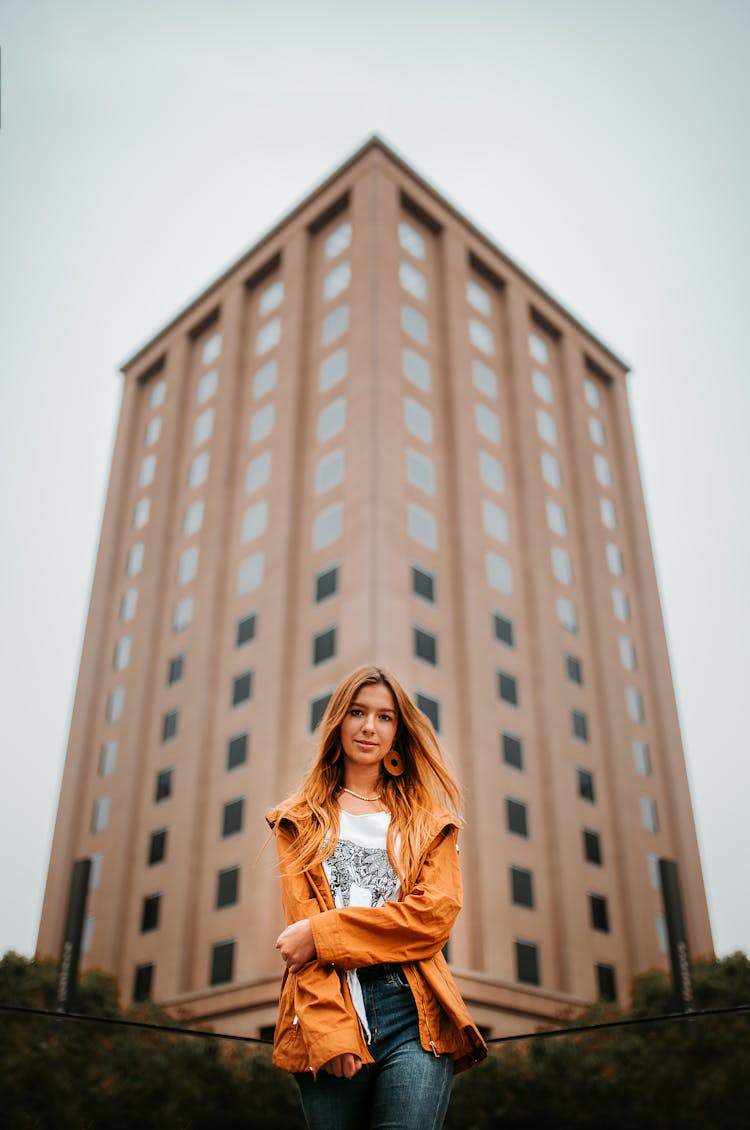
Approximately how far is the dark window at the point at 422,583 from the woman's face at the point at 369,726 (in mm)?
29864

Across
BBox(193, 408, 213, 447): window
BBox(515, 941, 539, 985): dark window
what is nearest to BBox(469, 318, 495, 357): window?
BBox(193, 408, 213, 447): window

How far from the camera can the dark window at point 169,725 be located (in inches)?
1417

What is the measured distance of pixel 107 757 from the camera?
38625mm

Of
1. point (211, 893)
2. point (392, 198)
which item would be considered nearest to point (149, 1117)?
point (211, 893)

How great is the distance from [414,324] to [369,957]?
126 ft

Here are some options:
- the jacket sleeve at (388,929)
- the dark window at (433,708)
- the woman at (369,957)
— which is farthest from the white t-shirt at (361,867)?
the dark window at (433,708)

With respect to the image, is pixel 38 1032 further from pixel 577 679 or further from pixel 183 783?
pixel 577 679

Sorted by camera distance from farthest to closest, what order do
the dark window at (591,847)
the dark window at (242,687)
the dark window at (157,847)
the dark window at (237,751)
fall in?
the dark window at (591,847)
the dark window at (157,847)
the dark window at (242,687)
the dark window at (237,751)

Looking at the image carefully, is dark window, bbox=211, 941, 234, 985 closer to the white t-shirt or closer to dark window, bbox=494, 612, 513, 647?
Answer: dark window, bbox=494, 612, 513, 647

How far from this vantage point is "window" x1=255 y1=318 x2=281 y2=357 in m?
41.6

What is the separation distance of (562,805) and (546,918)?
384cm

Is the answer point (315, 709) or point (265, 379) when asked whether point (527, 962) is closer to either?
point (315, 709)

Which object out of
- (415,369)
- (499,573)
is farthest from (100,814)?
(415,369)

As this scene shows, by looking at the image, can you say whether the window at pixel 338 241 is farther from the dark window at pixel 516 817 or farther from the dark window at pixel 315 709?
the dark window at pixel 516 817
